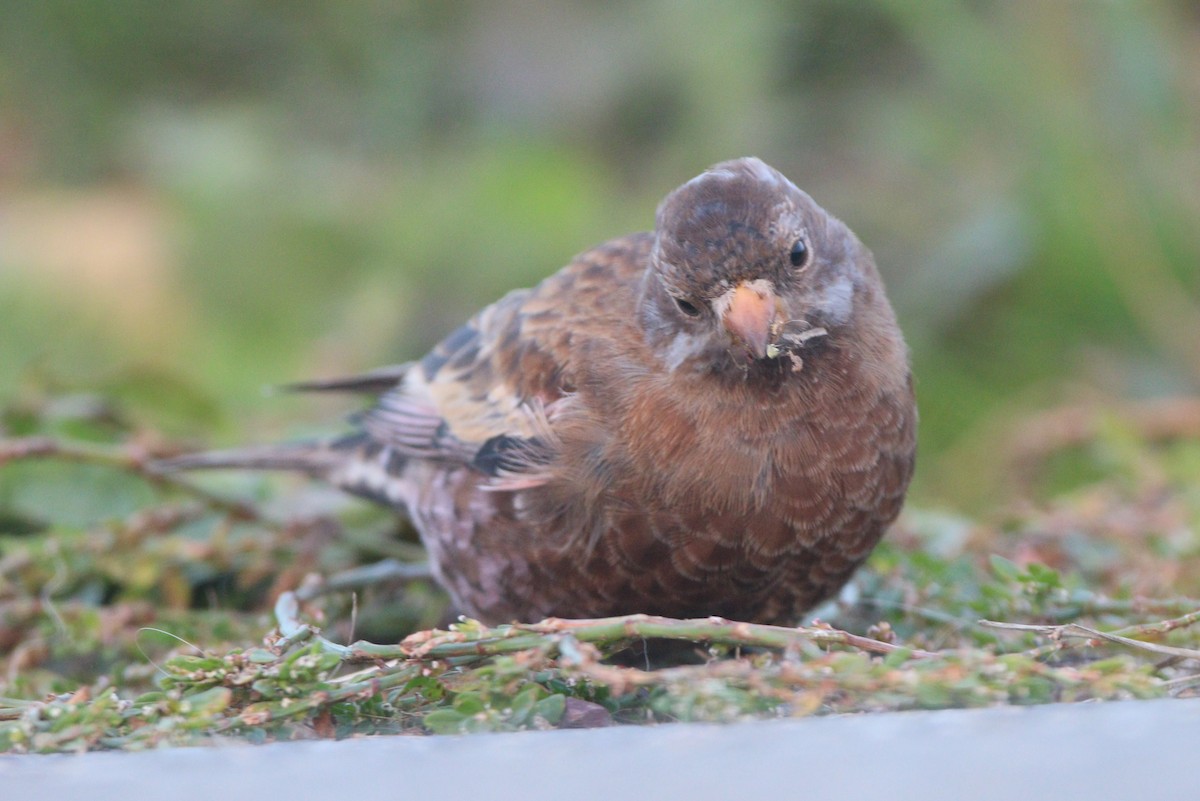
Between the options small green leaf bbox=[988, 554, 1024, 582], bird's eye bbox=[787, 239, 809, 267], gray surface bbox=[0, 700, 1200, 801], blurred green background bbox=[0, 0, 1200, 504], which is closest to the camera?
gray surface bbox=[0, 700, 1200, 801]

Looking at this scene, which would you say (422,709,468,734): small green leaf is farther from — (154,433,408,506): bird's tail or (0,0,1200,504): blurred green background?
(0,0,1200,504): blurred green background

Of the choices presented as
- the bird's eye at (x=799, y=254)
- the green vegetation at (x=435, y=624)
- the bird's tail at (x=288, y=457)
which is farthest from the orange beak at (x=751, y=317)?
the bird's tail at (x=288, y=457)

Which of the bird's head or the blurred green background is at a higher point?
the blurred green background

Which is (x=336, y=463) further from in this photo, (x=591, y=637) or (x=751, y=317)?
(x=591, y=637)

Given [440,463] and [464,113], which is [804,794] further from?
[464,113]

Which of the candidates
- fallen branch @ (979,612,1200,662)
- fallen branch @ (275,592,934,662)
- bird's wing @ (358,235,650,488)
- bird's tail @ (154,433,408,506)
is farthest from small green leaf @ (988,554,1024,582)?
bird's tail @ (154,433,408,506)

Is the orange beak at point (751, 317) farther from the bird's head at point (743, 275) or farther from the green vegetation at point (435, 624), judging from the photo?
the green vegetation at point (435, 624)
